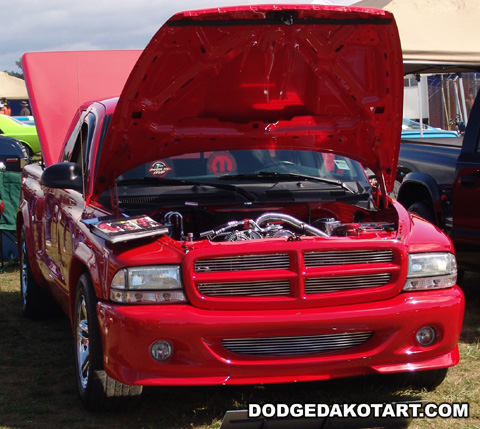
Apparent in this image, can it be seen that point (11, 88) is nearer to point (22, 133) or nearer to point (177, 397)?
point (22, 133)

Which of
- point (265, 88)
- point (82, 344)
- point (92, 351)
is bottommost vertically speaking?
point (82, 344)

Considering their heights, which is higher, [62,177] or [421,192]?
[62,177]

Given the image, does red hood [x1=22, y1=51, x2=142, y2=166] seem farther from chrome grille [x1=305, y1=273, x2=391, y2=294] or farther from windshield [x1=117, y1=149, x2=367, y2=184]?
chrome grille [x1=305, y1=273, x2=391, y2=294]

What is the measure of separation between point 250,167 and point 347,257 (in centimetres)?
145

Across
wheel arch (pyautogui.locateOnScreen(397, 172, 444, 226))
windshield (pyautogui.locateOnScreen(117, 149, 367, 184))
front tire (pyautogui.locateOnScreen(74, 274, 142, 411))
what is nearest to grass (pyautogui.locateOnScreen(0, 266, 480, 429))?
front tire (pyautogui.locateOnScreen(74, 274, 142, 411))

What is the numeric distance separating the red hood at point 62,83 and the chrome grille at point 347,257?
3.40 meters

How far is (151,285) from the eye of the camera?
3.79 metres

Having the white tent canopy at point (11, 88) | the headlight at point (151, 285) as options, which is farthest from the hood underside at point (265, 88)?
the white tent canopy at point (11, 88)

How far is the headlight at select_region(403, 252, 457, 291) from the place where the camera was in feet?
13.1

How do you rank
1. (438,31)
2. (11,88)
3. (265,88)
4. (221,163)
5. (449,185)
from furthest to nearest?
(11,88), (438,31), (449,185), (221,163), (265,88)

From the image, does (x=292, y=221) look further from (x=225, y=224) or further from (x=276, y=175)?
(x=276, y=175)

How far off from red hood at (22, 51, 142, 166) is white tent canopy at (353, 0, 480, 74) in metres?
3.13

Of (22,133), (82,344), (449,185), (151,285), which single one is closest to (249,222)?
(151,285)

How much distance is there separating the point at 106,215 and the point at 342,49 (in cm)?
159
